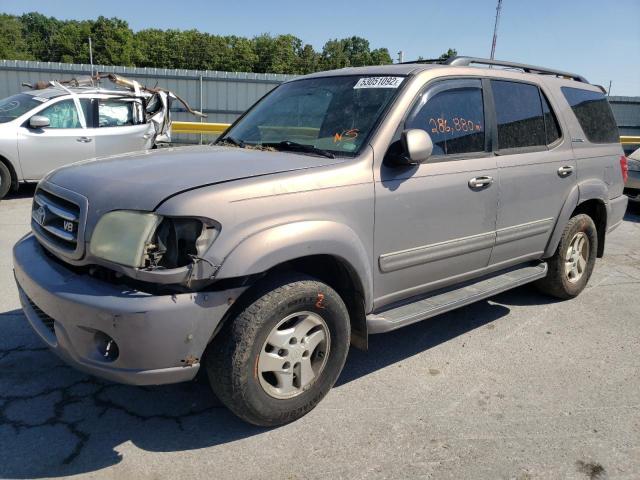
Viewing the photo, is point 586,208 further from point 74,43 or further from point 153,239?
point 74,43

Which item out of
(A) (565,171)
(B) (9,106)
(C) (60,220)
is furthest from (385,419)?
(B) (9,106)

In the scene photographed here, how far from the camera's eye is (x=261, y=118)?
12.9 feet

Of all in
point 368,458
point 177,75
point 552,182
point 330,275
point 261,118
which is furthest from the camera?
point 177,75

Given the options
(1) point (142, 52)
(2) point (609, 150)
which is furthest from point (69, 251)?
(1) point (142, 52)

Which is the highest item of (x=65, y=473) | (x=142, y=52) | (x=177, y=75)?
(x=142, y=52)

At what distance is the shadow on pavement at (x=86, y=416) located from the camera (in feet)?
8.50

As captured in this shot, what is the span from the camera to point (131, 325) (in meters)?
2.30

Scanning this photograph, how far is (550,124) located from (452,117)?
133 centimetres

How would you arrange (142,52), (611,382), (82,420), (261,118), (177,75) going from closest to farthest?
1. (82,420)
2. (611,382)
3. (261,118)
4. (177,75)
5. (142,52)

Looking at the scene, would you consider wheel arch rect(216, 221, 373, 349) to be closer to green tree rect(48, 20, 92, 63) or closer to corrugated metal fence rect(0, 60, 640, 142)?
corrugated metal fence rect(0, 60, 640, 142)

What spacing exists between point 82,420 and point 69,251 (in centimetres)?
94

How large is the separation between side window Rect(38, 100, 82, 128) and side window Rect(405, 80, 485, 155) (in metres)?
7.27

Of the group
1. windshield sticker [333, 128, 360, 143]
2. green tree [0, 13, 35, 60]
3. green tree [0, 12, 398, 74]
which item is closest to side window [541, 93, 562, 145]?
windshield sticker [333, 128, 360, 143]

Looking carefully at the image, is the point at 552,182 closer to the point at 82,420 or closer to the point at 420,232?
the point at 420,232
